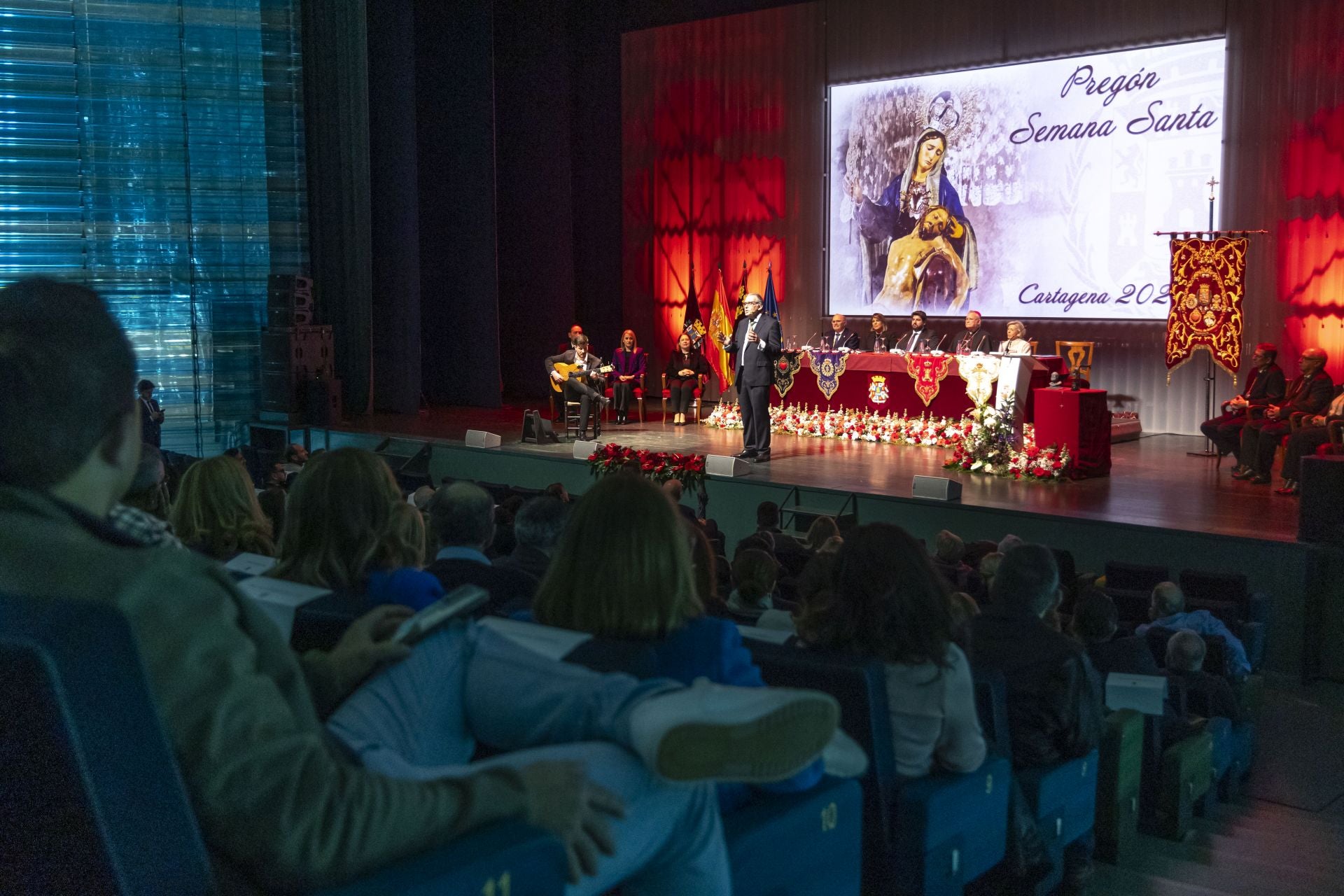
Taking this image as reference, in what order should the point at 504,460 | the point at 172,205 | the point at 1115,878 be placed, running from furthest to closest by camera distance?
Answer: 1. the point at 172,205
2. the point at 504,460
3. the point at 1115,878

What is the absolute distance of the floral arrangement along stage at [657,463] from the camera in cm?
781

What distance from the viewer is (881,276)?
510 inches

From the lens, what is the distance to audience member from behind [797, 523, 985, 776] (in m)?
2.21

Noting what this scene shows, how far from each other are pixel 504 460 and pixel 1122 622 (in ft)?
18.9

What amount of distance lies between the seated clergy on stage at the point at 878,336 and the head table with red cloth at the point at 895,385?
354 millimetres

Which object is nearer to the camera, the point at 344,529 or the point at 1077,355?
the point at 344,529

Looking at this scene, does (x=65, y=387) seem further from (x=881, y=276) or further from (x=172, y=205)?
(x=881, y=276)

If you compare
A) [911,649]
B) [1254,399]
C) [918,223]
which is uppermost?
[918,223]

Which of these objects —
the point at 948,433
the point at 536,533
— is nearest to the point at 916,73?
the point at 948,433

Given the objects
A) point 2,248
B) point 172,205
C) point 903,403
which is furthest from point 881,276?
point 2,248

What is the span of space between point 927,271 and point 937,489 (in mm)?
5616

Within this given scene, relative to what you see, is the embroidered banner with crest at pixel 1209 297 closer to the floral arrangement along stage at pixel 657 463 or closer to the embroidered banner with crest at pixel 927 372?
the embroidered banner with crest at pixel 927 372

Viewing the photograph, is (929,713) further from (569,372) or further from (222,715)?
(569,372)

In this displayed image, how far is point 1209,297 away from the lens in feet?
32.7
